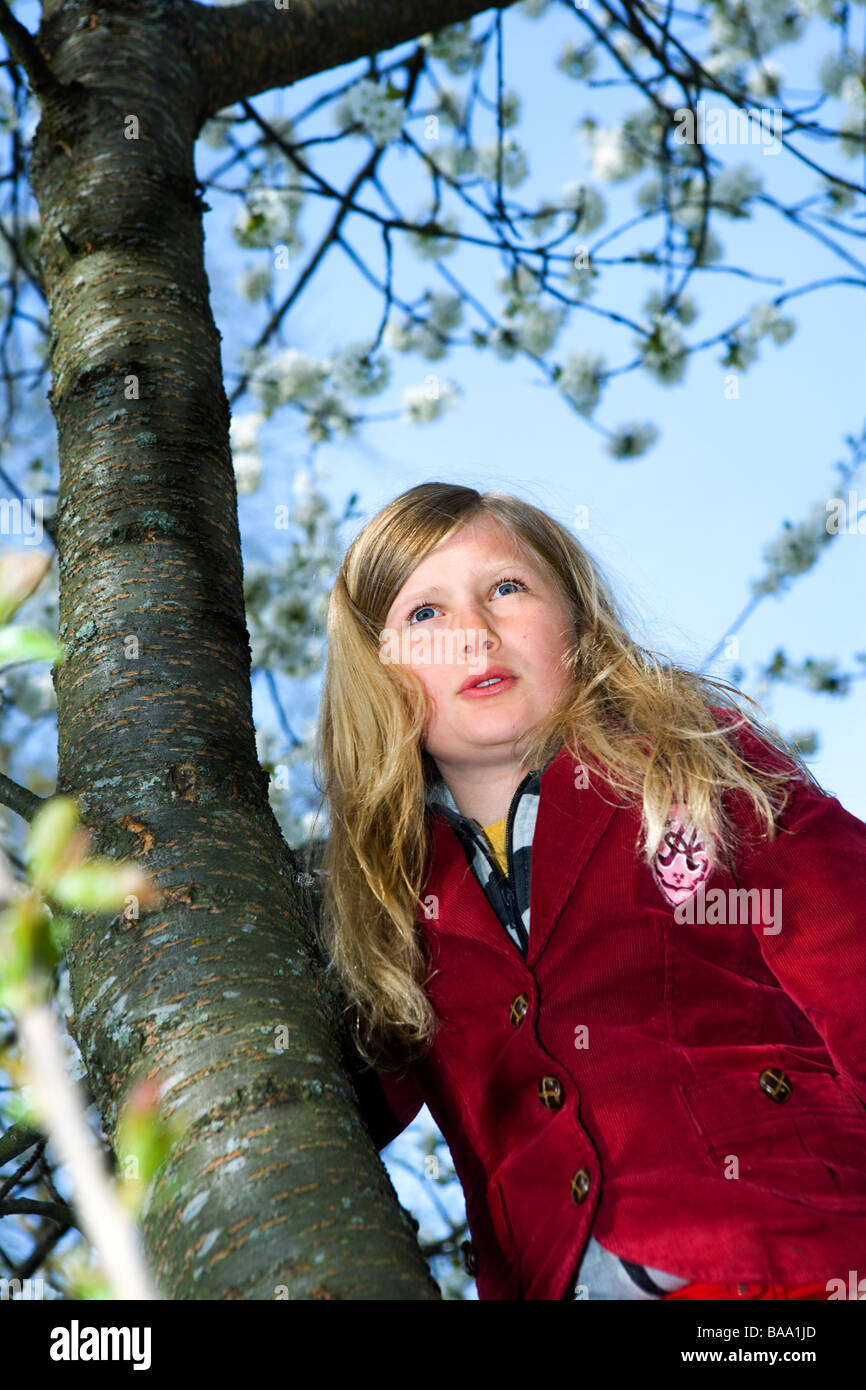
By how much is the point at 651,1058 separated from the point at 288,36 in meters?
1.59

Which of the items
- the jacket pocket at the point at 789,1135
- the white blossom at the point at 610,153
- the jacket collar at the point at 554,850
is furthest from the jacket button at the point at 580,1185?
the white blossom at the point at 610,153

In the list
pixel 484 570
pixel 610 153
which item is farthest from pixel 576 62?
pixel 484 570

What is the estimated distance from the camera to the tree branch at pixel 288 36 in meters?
1.72

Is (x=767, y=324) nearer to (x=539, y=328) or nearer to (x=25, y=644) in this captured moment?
(x=539, y=328)

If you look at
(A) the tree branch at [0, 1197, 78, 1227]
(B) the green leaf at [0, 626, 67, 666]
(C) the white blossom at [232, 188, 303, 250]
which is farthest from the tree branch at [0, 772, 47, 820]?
(C) the white blossom at [232, 188, 303, 250]

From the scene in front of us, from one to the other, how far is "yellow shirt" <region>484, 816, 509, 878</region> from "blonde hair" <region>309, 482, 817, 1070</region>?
0.08 m

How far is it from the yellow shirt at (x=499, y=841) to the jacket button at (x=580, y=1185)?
14.7 inches

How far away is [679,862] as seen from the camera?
4.21ft

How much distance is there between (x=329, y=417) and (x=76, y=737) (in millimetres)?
2781

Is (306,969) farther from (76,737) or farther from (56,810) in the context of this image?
(56,810)

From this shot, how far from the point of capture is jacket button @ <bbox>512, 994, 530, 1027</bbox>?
48.1 inches

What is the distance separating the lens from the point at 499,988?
127 centimetres
